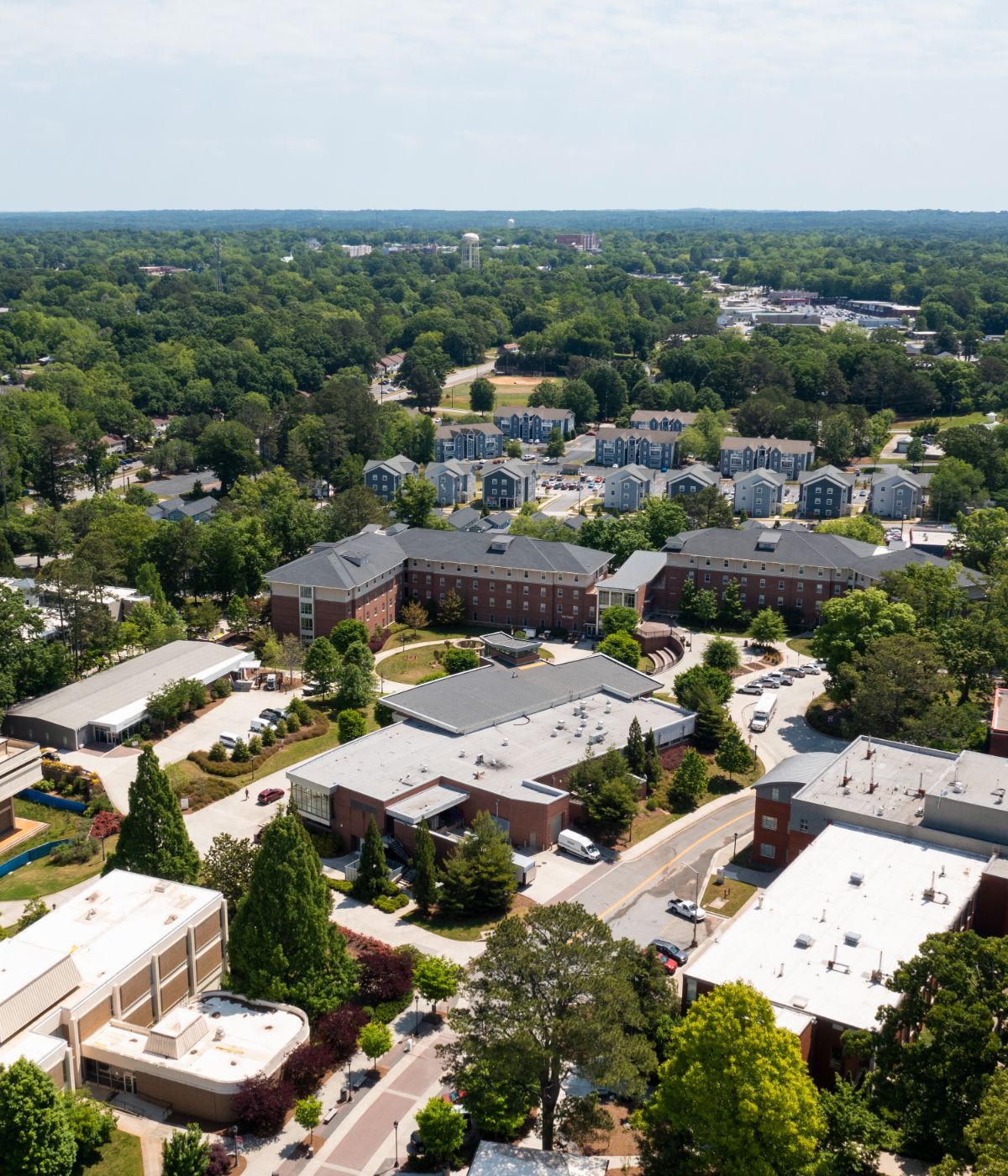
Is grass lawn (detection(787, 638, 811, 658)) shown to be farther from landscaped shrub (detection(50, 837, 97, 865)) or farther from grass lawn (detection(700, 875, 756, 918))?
landscaped shrub (detection(50, 837, 97, 865))

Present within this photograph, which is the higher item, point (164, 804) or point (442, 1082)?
point (164, 804)

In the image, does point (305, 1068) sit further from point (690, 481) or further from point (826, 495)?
point (826, 495)

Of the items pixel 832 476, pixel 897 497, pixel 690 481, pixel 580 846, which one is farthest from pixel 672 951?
pixel 897 497

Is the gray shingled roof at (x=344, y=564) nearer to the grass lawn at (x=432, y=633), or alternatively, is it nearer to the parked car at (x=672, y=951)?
the grass lawn at (x=432, y=633)

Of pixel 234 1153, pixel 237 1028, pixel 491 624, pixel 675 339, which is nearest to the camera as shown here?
pixel 234 1153

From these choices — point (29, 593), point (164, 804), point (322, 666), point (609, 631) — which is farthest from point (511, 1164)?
point (29, 593)

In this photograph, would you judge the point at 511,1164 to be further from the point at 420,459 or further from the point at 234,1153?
the point at 420,459
